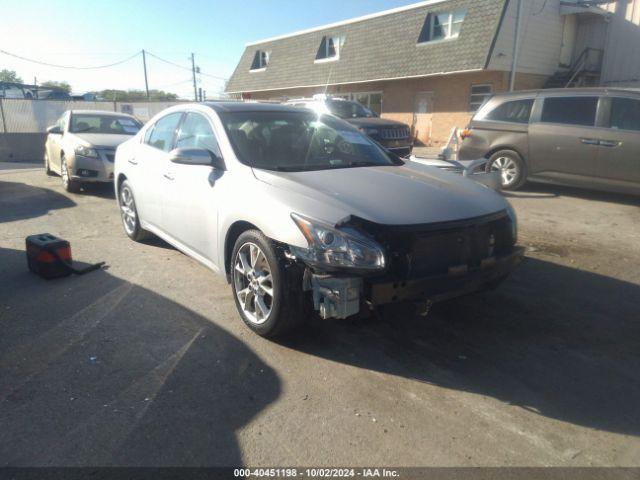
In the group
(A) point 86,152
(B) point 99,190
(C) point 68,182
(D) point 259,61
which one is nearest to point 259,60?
(D) point 259,61

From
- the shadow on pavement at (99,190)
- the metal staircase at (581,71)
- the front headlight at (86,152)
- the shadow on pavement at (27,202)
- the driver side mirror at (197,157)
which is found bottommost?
the shadow on pavement at (27,202)

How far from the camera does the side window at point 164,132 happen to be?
4.82 meters

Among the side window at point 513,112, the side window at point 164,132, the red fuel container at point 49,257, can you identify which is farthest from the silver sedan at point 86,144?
the side window at point 513,112

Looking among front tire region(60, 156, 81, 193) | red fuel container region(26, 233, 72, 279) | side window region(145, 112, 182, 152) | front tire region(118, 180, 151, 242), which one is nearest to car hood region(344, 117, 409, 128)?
front tire region(60, 156, 81, 193)

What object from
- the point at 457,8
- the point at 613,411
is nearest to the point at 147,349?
the point at 613,411

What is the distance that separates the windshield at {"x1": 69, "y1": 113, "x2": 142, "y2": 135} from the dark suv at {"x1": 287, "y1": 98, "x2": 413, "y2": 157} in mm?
4117

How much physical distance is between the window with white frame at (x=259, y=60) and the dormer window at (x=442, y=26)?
39.4 feet

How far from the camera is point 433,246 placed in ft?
10.0

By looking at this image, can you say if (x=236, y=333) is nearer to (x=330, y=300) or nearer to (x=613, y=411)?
(x=330, y=300)

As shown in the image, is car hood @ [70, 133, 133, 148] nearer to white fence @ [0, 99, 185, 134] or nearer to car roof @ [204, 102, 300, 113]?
car roof @ [204, 102, 300, 113]

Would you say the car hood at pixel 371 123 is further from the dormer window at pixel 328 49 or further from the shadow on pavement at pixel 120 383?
the dormer window at pixel 328 49

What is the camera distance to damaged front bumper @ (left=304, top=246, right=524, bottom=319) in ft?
9.32

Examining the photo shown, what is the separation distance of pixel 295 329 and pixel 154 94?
70061mm

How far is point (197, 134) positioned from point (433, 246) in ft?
8.07
